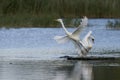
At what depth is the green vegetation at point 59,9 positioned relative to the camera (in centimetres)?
5223

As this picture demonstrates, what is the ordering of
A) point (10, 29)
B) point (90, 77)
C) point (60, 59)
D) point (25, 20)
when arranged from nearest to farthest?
point (90, 77) < point (60, 59) < point (10, 29) < point (25, 20)

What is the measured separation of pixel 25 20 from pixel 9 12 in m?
6.92

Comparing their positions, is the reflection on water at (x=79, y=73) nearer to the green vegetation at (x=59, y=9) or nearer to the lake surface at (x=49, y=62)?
the lake surface at (x=49, y=62)

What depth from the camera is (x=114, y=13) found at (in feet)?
171

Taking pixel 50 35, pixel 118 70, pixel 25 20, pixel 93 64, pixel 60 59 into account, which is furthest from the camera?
pixel 25 20

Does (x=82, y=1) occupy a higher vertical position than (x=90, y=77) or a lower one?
lower

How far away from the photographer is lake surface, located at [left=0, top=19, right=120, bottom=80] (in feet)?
59.2

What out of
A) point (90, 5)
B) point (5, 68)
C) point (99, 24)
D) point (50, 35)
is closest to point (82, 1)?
point (90, 5)

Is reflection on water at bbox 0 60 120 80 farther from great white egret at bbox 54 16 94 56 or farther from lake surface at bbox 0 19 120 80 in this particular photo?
great white egret at bbox 54 16 94 56

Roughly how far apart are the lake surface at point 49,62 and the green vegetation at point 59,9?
13.8 metres

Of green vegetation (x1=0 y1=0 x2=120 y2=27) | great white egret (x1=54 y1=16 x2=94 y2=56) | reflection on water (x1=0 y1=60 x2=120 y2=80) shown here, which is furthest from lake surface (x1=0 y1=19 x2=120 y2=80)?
green vegetation (x1=0 y1=0 x2=120 y2=27)

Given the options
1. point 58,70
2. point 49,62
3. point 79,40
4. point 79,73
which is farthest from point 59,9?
point 79,73

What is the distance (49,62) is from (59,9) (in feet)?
106

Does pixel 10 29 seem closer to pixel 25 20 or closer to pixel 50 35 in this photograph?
pixel 25 20
